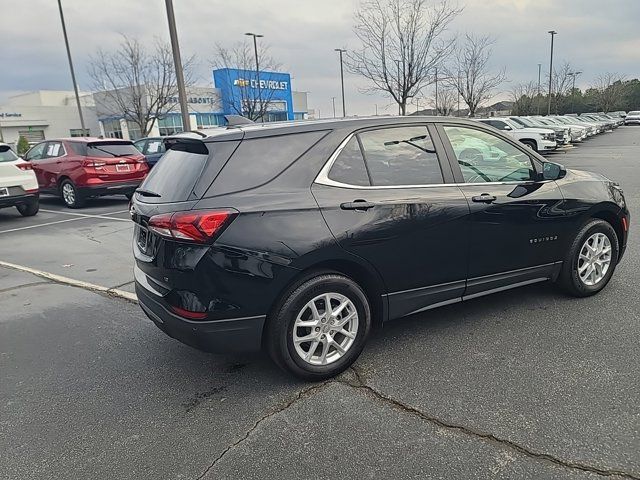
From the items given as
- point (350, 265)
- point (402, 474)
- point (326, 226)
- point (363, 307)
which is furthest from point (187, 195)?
point (402, 474)

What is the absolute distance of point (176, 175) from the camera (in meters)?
3.14

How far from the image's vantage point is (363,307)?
3.25 m

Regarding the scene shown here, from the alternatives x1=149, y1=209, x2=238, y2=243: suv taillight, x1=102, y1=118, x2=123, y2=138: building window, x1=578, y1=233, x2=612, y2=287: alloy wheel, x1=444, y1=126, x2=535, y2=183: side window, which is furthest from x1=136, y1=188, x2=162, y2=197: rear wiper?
x1=102, y1=118, x2=123, y2=138: building window

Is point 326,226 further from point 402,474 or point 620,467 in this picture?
point 620,467

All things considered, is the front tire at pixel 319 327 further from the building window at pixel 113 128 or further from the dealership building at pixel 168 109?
the building window at pixel 113 128

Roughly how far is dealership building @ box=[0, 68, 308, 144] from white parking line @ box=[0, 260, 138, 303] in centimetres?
2166

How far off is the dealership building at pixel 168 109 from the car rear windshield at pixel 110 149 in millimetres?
15631

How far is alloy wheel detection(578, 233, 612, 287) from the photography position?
4.30 metres

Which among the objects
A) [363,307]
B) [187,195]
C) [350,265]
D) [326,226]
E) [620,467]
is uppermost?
[187,195]

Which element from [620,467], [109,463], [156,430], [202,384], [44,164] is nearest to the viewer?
[620,467]

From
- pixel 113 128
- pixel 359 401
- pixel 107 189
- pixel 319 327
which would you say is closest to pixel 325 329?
pixel 319 327

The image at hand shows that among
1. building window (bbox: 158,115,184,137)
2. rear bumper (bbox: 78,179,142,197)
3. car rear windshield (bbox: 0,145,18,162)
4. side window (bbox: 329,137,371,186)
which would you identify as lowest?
rear bumper (bbox: 78,179,142,197)

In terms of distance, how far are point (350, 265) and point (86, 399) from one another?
6.35 ft

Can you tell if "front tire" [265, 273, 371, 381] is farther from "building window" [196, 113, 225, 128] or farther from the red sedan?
"building window" [196, 113, 225, 128]
